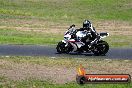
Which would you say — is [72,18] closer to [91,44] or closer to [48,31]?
[48,31]

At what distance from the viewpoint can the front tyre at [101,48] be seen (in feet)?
87.2

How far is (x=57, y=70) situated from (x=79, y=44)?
6.21 meters

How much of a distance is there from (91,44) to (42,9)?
31.1 metres

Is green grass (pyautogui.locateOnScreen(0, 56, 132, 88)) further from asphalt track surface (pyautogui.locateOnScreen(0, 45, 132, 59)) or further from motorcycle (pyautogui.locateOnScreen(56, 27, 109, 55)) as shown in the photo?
motorcycle (pyautogui.locateOnScreen(56, 27, 109, 55))

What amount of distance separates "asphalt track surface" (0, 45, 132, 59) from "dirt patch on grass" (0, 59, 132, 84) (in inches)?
86.6

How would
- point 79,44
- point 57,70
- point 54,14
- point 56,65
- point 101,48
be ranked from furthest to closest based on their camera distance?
point 54,14 < point 79,44 < point 101,48 < point 56,65 < point 57,70

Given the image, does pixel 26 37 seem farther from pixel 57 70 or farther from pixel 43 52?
pixel 57 70

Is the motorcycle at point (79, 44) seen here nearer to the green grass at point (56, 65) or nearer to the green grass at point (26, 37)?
the green grass at point (56, 65)

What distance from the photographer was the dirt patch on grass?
1909 cm

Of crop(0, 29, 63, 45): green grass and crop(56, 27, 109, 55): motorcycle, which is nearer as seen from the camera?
crop(56, 27, 109, 55): motorcycle

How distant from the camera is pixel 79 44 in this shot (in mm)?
26922

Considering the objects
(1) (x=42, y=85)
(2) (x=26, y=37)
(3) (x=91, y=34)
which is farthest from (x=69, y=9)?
(1) (x=42, y=85)

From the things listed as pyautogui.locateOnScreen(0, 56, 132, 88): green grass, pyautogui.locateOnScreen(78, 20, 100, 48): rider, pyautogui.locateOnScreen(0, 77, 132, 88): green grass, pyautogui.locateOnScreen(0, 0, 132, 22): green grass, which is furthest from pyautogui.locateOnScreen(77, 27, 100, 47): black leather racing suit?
pyautogui.locateOnScreen(0, 0, 132, 22): green grass

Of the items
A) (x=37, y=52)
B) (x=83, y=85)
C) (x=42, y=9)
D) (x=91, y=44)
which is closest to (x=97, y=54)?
(x=91, y=44)
